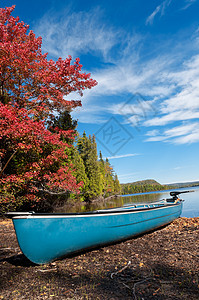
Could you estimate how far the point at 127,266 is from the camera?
13.2 feet

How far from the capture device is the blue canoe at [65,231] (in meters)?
3.92

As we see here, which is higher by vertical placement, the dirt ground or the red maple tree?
the red maple tree

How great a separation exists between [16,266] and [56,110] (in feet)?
26.1

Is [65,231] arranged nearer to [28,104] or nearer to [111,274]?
[111,274]

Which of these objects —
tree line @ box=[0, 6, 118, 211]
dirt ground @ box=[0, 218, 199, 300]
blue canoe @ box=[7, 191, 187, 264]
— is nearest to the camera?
dirt ground @ box=[0, 218, 199, 300]

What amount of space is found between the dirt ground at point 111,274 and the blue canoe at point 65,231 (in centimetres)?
29

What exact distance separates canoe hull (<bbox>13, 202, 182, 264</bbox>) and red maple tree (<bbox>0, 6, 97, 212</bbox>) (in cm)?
435

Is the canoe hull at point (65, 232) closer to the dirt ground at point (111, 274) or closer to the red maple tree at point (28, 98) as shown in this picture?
the dirt ground at point (111, 274)

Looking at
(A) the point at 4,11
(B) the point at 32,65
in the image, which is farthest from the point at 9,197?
(A) the point at 4,11

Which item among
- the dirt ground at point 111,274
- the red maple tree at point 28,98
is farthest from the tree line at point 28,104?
the dirt ground at point 111,274

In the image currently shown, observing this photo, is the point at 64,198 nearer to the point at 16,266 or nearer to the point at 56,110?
the point at 56,110

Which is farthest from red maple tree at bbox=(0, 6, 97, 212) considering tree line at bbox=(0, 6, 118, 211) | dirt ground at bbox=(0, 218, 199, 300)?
dirt ground at bbox=(0, 218, 199, 300)

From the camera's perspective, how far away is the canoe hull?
393 cm

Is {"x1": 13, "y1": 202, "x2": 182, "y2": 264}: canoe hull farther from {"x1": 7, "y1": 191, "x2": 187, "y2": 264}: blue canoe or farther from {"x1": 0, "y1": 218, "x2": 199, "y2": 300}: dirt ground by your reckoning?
{"x1": 0, "y1": 218, "x2": 199, "y2": 300}: dirt ground
